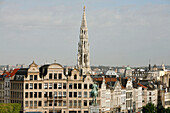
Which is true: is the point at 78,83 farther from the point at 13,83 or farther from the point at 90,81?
the point at 13,83

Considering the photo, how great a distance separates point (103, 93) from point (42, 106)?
67.3ft

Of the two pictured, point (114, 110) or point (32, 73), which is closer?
point (32, 73)

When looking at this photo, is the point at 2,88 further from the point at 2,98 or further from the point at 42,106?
the point at 42,106

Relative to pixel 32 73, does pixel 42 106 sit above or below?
below

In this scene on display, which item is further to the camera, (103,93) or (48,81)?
(103,93)

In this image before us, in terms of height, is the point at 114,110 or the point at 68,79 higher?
the point at 68,79

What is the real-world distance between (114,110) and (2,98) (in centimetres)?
3581

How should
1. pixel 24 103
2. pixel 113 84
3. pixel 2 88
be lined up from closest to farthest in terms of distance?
pixel 24 103
pixel 2 88
pixel 113 84

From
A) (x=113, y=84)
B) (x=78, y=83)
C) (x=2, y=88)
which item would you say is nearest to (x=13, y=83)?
(x=2, y=88)

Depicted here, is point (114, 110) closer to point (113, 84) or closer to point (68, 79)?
point (113, 84)

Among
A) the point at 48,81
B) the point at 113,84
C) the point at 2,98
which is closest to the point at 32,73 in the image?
the point at 48,81

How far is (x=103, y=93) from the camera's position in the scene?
15825 cm

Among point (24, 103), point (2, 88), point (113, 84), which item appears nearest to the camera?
point (24, 103)

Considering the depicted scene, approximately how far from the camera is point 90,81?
15188cm
